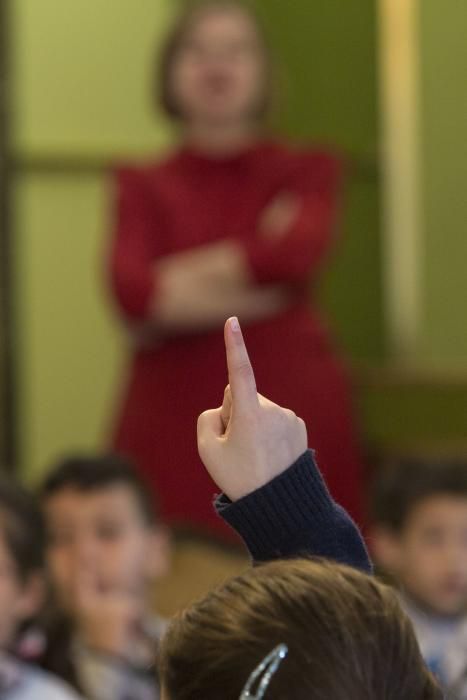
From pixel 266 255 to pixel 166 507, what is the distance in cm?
50

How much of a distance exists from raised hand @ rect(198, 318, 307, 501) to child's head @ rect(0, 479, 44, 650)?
1.19m

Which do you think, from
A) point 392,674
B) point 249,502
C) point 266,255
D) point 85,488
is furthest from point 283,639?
point 266,255

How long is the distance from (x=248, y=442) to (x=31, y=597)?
4.46 ft

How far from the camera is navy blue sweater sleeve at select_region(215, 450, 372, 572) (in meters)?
1.22

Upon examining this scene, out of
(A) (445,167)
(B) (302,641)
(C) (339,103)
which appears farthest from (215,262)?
(B) (302,641)

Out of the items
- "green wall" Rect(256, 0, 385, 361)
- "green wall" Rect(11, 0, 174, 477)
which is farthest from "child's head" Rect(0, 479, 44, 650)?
"green wall" Rect(256, 0, 385, 361)

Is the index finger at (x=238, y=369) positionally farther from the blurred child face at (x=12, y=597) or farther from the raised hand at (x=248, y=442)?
the blurred child face at (x=12, y=597)

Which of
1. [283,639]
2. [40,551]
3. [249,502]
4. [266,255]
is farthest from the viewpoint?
[266,255]

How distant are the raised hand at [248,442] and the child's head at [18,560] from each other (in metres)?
1.19

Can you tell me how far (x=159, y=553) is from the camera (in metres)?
2.81

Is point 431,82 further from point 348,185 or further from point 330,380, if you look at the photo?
point 330,380

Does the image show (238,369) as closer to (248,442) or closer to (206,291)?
(248,442)

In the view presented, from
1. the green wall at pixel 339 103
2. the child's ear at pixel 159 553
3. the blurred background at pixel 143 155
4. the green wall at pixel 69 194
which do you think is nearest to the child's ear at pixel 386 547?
the child's ear at pixel 159 553

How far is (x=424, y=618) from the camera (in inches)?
105
